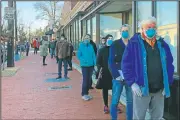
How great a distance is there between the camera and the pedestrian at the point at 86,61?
317 inches

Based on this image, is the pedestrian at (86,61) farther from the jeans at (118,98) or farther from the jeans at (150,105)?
the jeans at (150,105)

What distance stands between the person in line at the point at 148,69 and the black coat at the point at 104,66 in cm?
218

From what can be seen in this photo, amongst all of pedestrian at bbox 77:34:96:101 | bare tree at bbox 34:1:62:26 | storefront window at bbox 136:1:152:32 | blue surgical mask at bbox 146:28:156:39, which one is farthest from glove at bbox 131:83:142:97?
bare tree at bbox 34:1:62:26

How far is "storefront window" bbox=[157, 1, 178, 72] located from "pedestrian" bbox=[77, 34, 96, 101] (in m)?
2.19

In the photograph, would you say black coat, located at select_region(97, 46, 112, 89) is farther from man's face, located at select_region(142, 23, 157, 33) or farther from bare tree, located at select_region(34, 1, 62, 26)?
bare tree, located at select_region(34, 1, 62, 26)

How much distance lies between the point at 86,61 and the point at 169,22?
8.58ft

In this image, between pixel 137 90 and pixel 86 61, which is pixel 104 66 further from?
pixel 137 90

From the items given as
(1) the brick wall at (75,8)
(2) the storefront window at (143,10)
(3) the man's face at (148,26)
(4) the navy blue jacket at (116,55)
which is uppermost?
(1) the brick wall at (75,8)

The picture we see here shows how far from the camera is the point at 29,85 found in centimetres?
1105

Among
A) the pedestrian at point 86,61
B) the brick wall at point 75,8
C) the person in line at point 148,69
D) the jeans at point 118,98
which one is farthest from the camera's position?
the brick wall at point 75,8

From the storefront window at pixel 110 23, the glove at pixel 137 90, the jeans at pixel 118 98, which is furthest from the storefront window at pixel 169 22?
the storefront window at pixel 110 23

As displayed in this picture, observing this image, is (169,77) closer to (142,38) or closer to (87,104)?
(142,38)

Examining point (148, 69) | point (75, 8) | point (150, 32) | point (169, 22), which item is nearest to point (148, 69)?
point (148, 69)

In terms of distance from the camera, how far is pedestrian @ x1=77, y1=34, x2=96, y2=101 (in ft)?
26.4
